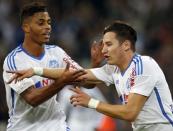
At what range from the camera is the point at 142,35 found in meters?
18.4

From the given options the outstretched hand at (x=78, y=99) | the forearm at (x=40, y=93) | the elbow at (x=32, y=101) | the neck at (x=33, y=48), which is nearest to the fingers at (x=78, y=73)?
the forearm at (x=40, y=93)

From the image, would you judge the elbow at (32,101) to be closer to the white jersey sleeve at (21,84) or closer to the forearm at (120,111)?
the white jersey sleeve at (21,84)

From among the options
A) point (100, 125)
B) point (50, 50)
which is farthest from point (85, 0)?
point (50, 50)

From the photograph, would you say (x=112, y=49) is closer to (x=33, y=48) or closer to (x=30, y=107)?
(x=33, y=48)

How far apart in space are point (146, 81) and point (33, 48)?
1.70m

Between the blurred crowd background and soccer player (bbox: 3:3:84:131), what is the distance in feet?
20.1

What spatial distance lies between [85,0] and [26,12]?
903 cm

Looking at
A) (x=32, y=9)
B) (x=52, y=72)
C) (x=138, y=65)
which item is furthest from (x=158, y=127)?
(x=32, y=9)

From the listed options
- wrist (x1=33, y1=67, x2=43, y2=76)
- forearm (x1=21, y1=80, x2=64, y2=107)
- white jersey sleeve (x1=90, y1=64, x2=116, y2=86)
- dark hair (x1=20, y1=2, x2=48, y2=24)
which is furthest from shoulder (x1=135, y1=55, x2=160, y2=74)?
dark hair (x1=20, y1=2, x2=48, y2=24)

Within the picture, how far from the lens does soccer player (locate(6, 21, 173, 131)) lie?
9.21m

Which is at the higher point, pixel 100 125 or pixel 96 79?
pixel 96 79

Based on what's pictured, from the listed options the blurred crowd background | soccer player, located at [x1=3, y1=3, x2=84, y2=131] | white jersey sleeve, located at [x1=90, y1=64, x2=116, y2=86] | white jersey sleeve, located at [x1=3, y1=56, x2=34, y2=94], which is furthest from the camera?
the blurred crowd background

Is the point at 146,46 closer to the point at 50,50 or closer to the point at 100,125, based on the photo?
the point at 100,125

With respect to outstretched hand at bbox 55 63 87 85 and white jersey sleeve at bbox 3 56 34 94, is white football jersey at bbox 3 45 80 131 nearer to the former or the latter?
white jersey sleeve at bbox 3 56 34 94
